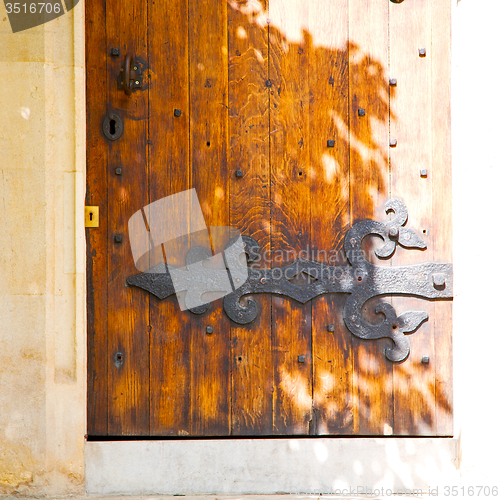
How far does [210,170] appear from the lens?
1.97m

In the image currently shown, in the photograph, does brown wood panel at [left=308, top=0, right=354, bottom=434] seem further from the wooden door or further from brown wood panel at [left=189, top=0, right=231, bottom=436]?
brown wood panel at [left=189, top=0, right=231, bottom=436]

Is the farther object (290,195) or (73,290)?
(290,195)

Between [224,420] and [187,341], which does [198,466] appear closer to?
[224,420]

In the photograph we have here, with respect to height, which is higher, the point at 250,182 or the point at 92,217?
the point at 250,182

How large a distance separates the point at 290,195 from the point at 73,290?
3.29 ft

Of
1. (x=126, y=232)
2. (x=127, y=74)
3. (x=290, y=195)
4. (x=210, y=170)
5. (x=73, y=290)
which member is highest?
(x=127, y=74)

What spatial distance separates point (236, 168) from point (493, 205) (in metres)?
1.09

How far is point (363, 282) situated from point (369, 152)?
22.7 inches

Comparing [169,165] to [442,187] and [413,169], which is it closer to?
[413,169]

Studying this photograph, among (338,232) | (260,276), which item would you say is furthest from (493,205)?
(260,276)

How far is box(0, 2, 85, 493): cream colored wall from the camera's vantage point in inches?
71.1

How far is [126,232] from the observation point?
196cm

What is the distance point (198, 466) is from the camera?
6.29ft

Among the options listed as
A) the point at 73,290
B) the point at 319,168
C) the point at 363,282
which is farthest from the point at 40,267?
the point at 363,282
